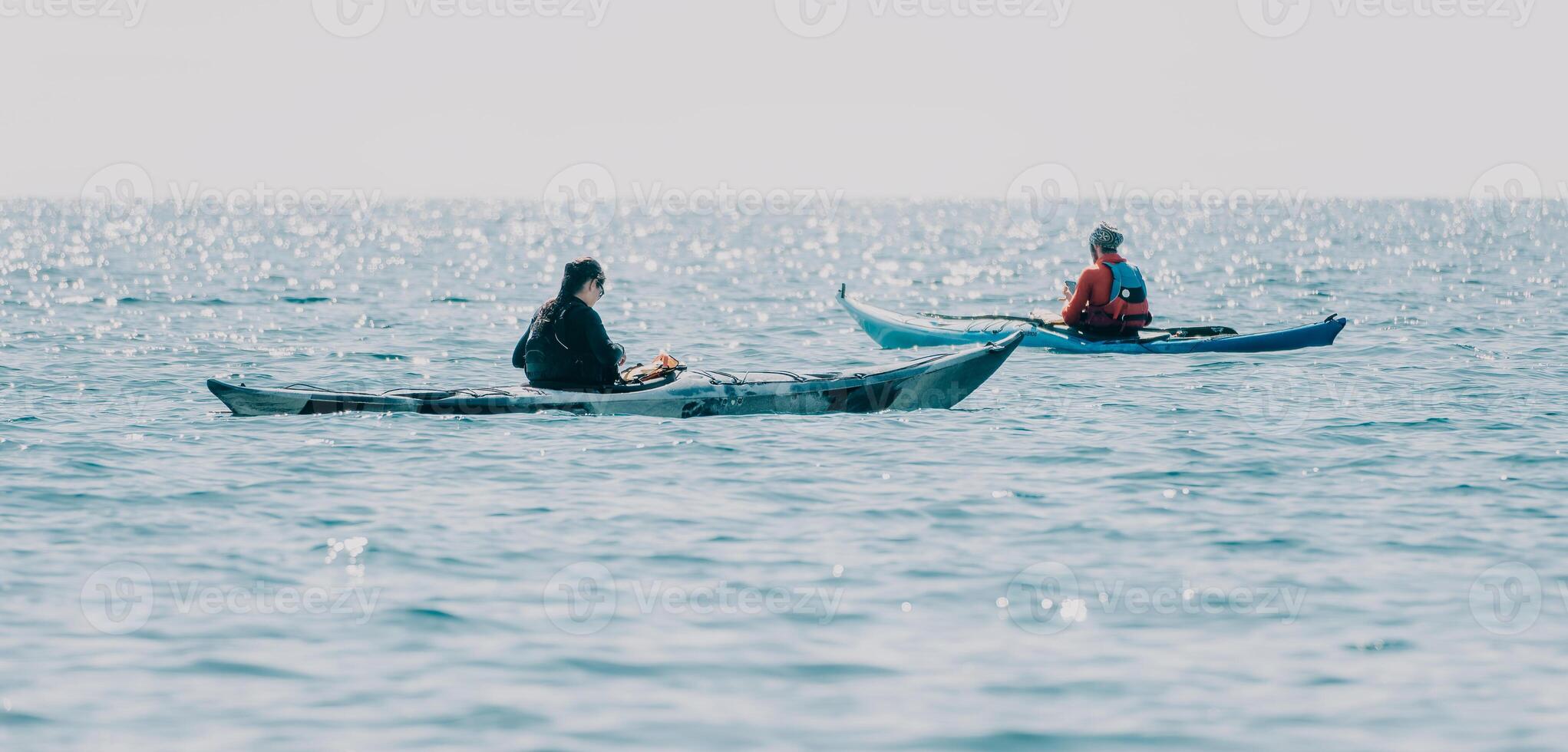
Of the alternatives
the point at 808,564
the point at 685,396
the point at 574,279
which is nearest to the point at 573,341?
the point at 574,279

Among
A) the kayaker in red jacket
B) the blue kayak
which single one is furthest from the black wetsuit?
the kayaker in red jacket

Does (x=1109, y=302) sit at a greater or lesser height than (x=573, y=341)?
lesser

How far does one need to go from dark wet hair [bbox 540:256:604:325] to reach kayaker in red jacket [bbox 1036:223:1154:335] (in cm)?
811

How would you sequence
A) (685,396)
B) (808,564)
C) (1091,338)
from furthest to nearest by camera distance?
(1091,338) → (685,396) → (808,564)

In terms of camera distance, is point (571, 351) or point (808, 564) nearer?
point (808, 564)

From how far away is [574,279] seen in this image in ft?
39.9

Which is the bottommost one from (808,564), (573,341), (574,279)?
(808,564)

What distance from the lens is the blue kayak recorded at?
18.9 m

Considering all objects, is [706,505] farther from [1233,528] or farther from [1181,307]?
[1181,307]

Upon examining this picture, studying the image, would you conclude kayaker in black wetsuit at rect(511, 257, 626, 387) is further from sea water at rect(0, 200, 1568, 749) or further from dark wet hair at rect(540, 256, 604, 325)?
sea water at rect(0, 200, 1568, 749)

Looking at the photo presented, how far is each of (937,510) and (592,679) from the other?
3.66 metres

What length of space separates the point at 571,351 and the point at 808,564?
5203 mm

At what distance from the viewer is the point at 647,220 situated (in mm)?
131750

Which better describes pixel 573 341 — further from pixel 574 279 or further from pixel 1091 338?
pixel 1091 338
